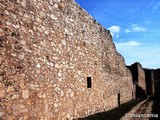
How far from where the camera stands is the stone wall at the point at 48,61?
410 cm

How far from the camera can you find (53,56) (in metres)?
5.78

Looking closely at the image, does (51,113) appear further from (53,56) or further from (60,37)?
(60,37)

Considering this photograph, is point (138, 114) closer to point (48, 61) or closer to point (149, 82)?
point (48, 61)

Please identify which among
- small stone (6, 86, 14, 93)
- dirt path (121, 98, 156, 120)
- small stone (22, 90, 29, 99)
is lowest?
dirt path (121, 98, 156, 120)

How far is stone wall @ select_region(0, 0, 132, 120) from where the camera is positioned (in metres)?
4.10

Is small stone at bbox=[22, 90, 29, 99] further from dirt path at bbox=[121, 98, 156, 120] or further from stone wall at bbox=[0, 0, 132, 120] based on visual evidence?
dirt path at bbox=[121, 98, 156, 120]

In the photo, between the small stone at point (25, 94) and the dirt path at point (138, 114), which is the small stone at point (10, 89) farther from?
the dirt path at point (138, 114)

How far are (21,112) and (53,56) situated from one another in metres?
2.05

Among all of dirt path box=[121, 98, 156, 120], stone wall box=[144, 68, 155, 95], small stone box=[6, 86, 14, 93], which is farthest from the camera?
stone wall box=[144, 68, 155, 95]

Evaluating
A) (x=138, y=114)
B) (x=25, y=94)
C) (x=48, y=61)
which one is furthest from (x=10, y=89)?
(x=138, y=114)

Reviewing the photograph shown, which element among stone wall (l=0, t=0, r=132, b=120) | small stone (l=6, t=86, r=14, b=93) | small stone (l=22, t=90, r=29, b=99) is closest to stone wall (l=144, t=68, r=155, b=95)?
stone wall (l=0, t=0, r=132, b=120)

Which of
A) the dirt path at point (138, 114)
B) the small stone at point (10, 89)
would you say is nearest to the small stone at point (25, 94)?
the small stone at point (10, 89)

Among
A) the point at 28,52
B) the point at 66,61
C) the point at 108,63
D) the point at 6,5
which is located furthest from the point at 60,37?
the point at 108,63

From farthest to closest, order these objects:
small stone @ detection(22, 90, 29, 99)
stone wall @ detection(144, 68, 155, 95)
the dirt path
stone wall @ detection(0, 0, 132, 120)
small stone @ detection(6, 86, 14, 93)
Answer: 1. stone wall @ detection(144, 68, 155, 95)
2. the dirt path
3. small stone @ detection(22, 90, 29, 99)
4. stone wall @ detection(0, 0, 132, 120)
5. small stone @ detection(6, 86, 14, 93)
